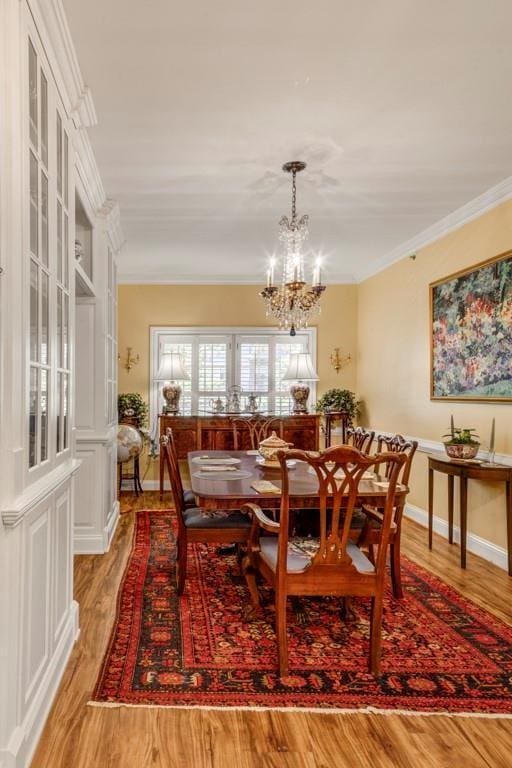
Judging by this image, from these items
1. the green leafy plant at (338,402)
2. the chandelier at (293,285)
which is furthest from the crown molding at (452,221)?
the green leafy plant at (338,402)

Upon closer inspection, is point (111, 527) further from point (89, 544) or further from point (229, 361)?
point (229, 361)

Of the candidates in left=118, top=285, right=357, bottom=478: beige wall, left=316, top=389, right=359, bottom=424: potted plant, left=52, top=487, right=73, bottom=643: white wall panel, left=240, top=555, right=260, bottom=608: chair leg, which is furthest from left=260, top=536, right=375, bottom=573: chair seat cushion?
left=118, top=285, right=357, bottom=478: beige wall

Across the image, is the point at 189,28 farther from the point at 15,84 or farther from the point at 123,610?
the point at 123,610

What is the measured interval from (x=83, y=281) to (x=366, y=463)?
249cm

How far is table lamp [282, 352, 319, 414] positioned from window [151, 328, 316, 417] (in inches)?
14.2

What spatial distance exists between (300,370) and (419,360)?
1.60 metres

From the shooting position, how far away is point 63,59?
2225 mm

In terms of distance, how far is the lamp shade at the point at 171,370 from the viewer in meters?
6.32

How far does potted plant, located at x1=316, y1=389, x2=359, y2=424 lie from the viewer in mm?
6539

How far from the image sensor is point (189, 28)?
7.32 feet

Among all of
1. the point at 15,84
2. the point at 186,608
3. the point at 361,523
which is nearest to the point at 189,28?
the point at 15,84

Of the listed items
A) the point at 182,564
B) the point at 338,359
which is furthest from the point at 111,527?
the point at 338,359

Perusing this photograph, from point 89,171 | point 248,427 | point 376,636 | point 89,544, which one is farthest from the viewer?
point 248,427

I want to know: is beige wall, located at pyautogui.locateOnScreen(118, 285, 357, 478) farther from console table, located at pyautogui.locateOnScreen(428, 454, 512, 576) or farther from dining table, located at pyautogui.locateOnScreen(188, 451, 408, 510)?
dining table, located at pyautogui.locateOnScreen(188, 451, 408, 510)
